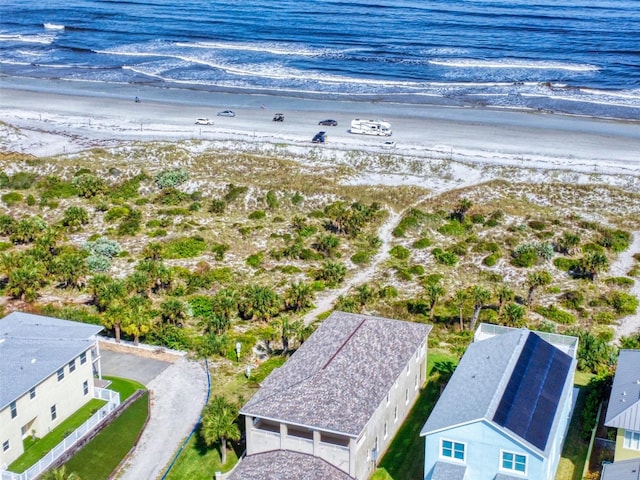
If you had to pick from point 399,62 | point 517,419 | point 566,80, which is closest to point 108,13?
point 399,62

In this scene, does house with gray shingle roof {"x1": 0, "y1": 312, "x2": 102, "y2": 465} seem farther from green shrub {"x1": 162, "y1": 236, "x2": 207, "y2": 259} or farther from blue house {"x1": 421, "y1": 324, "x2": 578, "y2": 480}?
green shrub {"x1": 162, "y1": 236, "x2": 207, "y2": 259}

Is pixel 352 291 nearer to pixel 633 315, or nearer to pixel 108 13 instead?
pixel 633 315

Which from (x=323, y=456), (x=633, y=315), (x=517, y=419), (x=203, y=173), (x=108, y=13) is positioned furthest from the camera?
(x=108, y=13)

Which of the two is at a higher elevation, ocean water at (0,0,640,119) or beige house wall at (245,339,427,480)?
ocean water at (0,0,640,119)

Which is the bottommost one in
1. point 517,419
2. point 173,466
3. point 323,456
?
point 173,466

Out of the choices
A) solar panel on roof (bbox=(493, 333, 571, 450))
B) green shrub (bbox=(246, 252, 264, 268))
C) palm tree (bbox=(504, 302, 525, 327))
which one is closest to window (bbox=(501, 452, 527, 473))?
solar panel on roof (bbox=(493, 333, 571, 450))

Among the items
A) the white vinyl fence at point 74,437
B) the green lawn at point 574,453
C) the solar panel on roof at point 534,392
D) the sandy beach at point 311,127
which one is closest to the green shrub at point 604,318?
the green lawn at point 574,453
